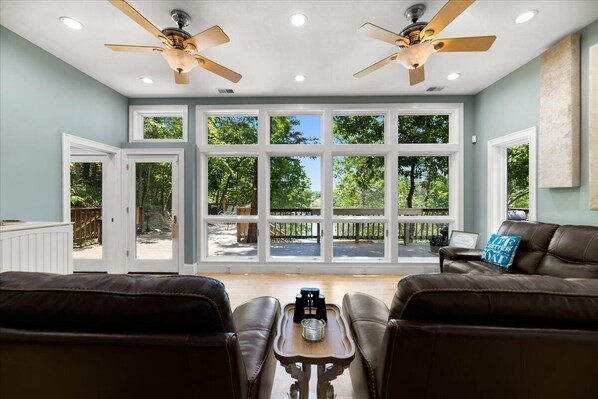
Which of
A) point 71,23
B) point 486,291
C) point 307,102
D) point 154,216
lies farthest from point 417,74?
point 154,216

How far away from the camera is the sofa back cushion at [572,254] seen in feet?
7.64

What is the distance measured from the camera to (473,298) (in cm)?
90

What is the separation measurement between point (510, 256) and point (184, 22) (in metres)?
4.07

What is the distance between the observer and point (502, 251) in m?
2.98

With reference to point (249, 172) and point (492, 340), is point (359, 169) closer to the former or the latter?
point (249, 172)

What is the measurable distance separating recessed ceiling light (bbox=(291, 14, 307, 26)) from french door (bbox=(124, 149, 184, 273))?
9.20 feet

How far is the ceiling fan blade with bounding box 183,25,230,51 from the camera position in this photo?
2210 millimetres

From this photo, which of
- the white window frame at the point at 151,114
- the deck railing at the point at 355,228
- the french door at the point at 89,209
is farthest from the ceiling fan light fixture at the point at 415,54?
the french door at the point at 89,209

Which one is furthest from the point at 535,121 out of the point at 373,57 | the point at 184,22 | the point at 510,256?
the point at 184,22

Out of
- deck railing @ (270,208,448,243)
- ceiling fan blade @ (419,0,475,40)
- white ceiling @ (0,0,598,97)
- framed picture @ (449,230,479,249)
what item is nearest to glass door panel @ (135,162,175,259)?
white ceiling @ (0,0,598,97)

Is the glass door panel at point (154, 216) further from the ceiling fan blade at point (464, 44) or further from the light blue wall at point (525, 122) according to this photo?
the light blue wall at point (525, 122)

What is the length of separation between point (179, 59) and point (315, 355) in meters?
2.69

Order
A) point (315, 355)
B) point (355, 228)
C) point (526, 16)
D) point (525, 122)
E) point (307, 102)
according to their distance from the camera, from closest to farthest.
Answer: point (315, 355) → point (526, 16) → point (525, 122) → point (307, 102) → point (355, 228)

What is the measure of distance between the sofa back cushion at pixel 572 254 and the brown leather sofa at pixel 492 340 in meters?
2.02
